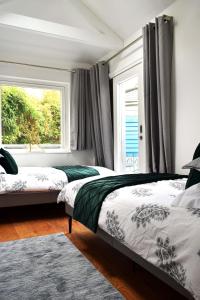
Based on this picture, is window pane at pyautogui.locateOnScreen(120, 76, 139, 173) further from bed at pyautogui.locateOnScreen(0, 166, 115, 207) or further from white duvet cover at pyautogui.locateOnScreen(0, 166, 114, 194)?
white duvet cover at pyautogui.locateOnScreen(0, 166, 114, 194)

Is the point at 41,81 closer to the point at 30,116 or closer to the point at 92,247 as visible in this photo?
the point at 30,116

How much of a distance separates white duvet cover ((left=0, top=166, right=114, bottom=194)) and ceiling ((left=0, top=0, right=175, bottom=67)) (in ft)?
5.90

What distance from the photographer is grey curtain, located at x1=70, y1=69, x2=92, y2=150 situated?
4465 millimetres

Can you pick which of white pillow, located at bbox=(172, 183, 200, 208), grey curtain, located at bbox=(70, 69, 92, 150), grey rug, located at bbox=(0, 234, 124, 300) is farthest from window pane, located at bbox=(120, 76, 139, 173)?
white pillow, located at bbox=(172, 183, 200, 208)

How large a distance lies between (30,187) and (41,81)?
6.76ft

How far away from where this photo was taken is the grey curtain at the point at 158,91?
2934 millimetres

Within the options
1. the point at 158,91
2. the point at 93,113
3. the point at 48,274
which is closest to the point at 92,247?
the point at 48,274

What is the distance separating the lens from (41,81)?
4.41 m

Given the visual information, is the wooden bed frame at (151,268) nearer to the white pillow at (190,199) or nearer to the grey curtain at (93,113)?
the white pillow at (190,199)

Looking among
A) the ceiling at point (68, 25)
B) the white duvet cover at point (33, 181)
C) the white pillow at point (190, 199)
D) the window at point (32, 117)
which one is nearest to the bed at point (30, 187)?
the white duvet cover at point (33, 181)

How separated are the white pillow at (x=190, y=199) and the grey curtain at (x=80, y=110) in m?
3.17

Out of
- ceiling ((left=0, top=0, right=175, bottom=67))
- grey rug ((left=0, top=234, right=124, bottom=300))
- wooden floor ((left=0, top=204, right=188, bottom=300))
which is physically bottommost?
wooden floor ((left=0, top=204, right=188, bottom=300))

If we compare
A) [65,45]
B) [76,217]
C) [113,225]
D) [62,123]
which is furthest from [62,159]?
[113,225]

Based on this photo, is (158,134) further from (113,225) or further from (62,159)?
(62,159)
